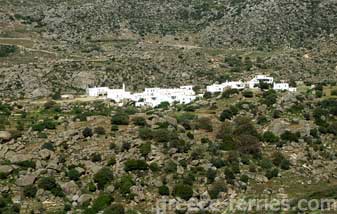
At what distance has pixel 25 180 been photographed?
44344mm

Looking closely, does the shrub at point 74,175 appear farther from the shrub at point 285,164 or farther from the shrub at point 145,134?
the shrub at point 285,164

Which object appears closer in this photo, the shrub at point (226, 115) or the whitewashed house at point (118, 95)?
the shrub at point (226, 115)

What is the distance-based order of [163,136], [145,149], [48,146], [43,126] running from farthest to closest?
[43,126] → [163,136] → [48,146] → [145,149]

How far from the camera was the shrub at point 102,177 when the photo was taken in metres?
43.7

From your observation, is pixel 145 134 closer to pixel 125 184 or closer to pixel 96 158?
pixel 96 158

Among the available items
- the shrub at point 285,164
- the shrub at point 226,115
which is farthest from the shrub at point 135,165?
the shrub at point 226,115

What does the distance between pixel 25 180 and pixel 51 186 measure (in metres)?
2.14

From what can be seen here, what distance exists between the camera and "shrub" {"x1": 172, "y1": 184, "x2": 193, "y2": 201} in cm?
4203

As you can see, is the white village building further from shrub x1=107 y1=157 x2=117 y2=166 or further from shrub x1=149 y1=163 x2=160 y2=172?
shrub x1=149 y1=163 x2=160 y2=172

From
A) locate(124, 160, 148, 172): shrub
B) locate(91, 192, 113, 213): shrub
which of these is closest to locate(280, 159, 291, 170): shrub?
locate(124, 160, 148, 172): shrub

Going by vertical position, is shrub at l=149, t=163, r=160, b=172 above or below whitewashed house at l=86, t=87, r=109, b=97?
above

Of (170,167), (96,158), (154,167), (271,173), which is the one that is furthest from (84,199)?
(271,173)

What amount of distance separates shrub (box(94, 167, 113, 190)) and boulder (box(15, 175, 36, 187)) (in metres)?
4.12

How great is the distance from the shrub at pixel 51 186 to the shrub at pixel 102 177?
2461mm
